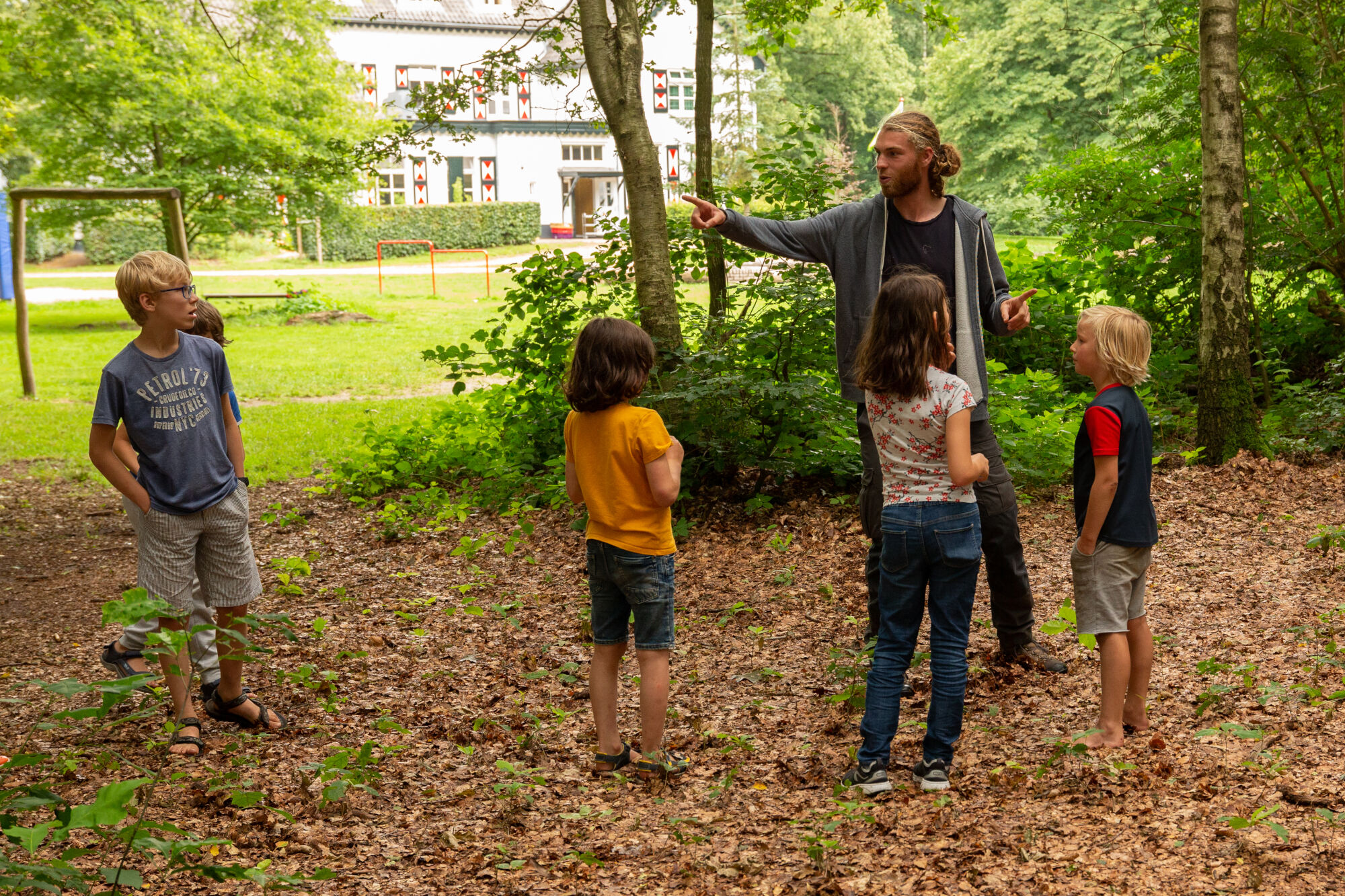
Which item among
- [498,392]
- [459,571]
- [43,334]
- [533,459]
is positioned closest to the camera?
[459,571]

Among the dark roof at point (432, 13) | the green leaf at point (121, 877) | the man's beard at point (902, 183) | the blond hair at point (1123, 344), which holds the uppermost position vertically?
the dark roof at point (432, 13)

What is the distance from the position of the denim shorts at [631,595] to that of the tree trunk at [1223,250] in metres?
4.71

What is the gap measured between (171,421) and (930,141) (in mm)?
2807

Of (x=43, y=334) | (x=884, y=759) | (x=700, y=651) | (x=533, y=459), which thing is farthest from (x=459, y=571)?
(x=43, y=334)

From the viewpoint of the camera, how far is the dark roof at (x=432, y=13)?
1810 inches

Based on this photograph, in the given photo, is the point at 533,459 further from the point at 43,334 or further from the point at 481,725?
the point at 43,334

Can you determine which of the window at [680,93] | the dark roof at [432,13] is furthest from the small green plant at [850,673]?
the dark roof at [432,13]

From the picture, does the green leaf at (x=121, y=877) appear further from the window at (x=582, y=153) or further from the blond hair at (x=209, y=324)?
the window at (x=582, y=153)

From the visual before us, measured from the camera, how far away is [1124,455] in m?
3.45

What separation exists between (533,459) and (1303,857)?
19.4 feet

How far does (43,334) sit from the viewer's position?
19.1 metres

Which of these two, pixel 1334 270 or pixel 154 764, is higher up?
pixel 1334 270

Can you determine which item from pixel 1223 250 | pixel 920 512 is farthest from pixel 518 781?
pixel 1223 250

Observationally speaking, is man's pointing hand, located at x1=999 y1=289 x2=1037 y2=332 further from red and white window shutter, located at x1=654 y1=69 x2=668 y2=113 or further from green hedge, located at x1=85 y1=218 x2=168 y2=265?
red and white window shutter, located at x1=654 y1=69 x2=668 y2=113
